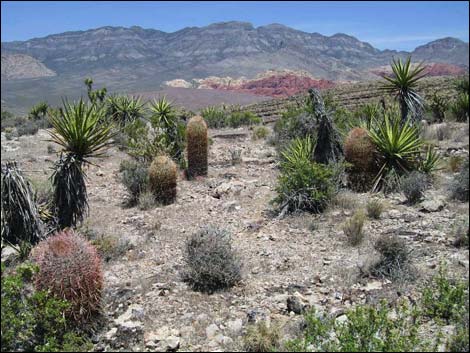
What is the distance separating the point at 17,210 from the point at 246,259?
12.1 ft

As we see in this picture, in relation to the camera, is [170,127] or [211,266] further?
[170,127]

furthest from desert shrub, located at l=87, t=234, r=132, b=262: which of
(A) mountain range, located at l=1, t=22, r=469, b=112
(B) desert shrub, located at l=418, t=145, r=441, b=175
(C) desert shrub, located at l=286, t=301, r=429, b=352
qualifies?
(A) mountain range, located at l=1, t=22, r=469, b=112

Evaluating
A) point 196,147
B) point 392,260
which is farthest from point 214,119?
point 392,260

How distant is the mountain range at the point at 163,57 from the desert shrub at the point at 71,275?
266 ft

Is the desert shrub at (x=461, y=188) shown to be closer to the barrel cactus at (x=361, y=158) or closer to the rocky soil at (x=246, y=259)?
the rocky soil at (x=246, y=259)

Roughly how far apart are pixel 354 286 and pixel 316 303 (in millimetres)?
624

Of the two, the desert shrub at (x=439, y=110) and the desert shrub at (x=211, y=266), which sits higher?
the desert shrub at (x=439, y=110)

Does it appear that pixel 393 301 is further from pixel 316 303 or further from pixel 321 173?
pixel 321 173

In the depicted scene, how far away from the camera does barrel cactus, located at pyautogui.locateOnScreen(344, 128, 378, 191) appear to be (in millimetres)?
9398

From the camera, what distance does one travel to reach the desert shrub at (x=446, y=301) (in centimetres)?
444

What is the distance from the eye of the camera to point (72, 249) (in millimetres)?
5074

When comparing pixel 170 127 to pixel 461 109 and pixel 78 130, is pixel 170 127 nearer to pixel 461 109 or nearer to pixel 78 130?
pixel 78 130

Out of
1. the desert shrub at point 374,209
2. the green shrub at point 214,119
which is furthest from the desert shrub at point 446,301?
the green shrub at point 214,119

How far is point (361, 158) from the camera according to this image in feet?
30.8
